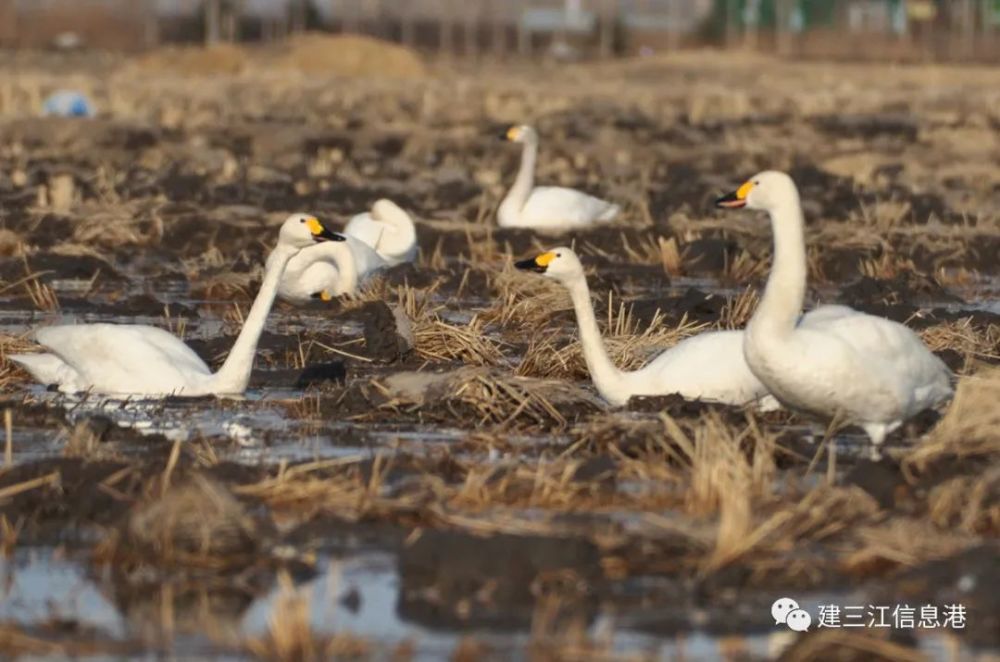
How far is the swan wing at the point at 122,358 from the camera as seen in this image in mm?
9781

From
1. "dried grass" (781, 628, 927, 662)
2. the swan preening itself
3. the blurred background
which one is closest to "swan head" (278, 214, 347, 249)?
the swan preening itself

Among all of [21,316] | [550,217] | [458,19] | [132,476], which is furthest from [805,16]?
[132,476]

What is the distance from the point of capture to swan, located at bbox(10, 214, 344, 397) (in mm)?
9781

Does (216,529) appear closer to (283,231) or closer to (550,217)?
(283,231)

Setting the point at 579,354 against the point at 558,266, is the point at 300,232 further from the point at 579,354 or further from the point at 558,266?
the point at 579,354

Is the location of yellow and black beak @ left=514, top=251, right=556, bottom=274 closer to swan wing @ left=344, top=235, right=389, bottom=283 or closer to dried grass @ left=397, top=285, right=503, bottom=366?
dried grass @ left=397, top=285, right=503, bottom=366

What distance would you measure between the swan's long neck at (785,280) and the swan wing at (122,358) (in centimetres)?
279

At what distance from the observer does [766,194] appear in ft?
28.5

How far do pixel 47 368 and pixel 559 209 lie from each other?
891 centimetres

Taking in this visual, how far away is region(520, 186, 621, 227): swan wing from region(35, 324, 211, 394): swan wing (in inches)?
344

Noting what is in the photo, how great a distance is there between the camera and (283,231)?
10.3 meters

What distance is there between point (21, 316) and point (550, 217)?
6.35 metres

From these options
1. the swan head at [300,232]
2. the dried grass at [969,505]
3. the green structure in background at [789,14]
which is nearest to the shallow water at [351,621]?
the dried grass at [969,505]

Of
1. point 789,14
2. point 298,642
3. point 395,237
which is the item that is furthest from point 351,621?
point 789,14
